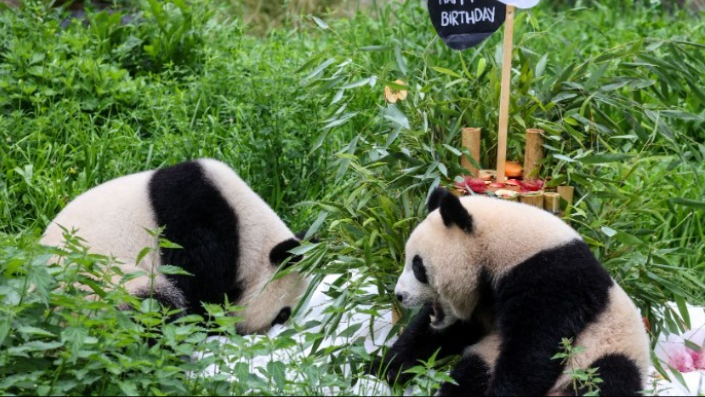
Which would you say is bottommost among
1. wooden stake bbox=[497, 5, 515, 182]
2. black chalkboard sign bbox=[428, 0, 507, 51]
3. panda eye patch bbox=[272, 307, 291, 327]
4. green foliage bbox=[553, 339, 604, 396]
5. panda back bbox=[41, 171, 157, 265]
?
panda eye patch bbox=[272, 307, 291, 327]

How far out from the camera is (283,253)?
13.0 feet

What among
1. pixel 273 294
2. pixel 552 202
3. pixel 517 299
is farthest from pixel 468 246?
pixel 273 294

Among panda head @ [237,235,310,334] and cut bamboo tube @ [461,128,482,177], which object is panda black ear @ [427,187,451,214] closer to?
cut bamboo tube @ [461,128,482,177]

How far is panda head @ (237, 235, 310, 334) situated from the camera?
396 cm

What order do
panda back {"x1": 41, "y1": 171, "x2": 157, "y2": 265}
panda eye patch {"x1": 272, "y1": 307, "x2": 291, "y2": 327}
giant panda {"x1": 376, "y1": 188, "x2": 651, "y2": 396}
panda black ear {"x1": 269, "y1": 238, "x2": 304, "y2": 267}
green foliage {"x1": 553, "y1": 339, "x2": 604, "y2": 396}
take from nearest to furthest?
green foliage {"x1": 553, "y1": 339, "x2": 604, "y2": 396}, giant panda {"x1": 376, "y1": 188, "x2": 651, "y2": 396}, panda back {"x1": 41, "y1": 171, "x2": 157, "y2": 265}, panda black ear {"x1": 269, "y1": 238, "x2": 304, "y2": 267}, panda eye patch {"x1": 272, "y1": 307, "x2": 291, "y2": 327}

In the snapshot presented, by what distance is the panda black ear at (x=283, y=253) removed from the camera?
155 inches

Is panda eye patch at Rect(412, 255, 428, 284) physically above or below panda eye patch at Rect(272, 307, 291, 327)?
above

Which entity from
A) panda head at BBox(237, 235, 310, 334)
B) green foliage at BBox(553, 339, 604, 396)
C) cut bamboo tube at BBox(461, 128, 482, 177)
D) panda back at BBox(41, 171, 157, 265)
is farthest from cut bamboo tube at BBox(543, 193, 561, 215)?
panda back at BBox(41, 171, 157, 265)

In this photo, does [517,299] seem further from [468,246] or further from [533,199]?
[533,199]

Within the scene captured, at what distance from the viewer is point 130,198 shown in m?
3.91

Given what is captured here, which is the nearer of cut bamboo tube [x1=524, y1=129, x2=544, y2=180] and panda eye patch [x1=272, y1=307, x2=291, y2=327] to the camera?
cut bamboo tube [x1=524, y1=129, x2=544, y2=180]

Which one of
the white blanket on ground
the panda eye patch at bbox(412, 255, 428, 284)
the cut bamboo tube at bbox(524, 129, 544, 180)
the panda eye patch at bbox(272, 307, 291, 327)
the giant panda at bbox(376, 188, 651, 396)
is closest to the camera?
the giant panda at bbox(376, 188, 651, 396)

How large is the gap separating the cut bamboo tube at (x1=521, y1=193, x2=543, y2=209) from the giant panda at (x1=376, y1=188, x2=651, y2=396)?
334 millimetres

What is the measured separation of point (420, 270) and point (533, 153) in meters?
0.86
